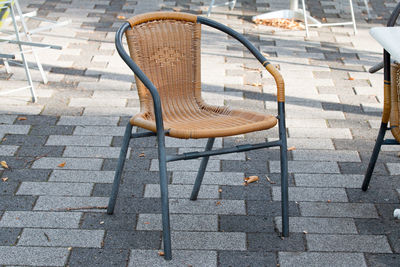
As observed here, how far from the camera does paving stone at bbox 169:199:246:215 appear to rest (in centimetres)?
323

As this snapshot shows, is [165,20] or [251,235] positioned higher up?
[165,20]

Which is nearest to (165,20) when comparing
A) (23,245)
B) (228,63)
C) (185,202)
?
(185,202)

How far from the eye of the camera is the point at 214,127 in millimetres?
2855

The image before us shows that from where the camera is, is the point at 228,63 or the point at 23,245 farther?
the point at 228,63

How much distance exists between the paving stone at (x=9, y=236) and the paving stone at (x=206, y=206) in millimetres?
760

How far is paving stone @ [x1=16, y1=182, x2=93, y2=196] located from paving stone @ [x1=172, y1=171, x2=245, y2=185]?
484 millimetres

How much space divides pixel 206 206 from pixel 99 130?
3.83 ft

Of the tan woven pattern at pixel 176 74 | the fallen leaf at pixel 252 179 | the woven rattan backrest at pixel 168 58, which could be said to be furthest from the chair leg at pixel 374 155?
the woven rattan backrest at pixel 168 58

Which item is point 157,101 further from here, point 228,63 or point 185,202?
point 228,63

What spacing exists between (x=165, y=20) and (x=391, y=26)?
112 centimetres

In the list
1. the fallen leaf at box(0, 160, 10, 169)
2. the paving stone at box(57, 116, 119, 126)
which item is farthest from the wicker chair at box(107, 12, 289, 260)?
the paving stone at box(57, 116, 119, 126)

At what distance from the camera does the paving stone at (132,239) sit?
9.61 ft

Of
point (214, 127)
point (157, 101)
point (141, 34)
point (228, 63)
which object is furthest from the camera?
point (228, 63)

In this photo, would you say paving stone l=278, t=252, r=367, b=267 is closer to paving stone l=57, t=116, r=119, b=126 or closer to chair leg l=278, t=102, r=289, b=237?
chair leg l=278, t=102, r=289, b=237
